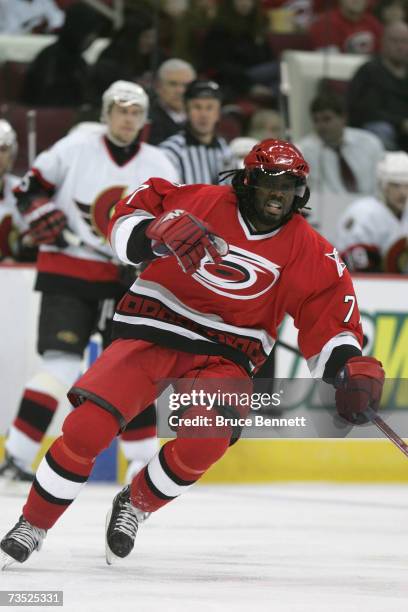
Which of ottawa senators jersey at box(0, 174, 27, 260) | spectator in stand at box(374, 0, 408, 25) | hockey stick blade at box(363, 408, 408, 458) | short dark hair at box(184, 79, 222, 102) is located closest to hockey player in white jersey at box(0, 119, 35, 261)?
ottawa senators jersey at box(0, 174, 27, 260)

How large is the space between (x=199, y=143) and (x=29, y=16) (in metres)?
1.61

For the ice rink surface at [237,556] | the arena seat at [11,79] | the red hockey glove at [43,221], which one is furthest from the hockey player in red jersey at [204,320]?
the arena seat at [11,79]

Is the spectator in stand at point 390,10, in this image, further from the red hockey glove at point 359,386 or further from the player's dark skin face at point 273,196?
the red hockey glove at point 359,386

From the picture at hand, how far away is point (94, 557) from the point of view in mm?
3500

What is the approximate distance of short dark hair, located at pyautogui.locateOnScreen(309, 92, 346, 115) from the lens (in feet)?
21.4

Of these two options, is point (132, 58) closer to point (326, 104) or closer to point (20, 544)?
point (326, 104)

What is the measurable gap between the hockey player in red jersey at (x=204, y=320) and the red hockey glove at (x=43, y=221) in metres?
1.65

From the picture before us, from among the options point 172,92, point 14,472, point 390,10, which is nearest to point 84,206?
point 14,472

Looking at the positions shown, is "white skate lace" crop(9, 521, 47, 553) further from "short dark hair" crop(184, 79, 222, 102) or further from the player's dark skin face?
"short dark hair" crop(184, 79, 222, 102)

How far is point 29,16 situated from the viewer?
690 centimetres

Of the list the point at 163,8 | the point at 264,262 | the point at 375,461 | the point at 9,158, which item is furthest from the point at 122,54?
the point at 264,262

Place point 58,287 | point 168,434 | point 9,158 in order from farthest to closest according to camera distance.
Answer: point 9,158 → point 58,287 → point 168,434

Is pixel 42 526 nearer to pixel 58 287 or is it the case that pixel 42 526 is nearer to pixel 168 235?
pixel 168 235

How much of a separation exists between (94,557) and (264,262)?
0.82m
